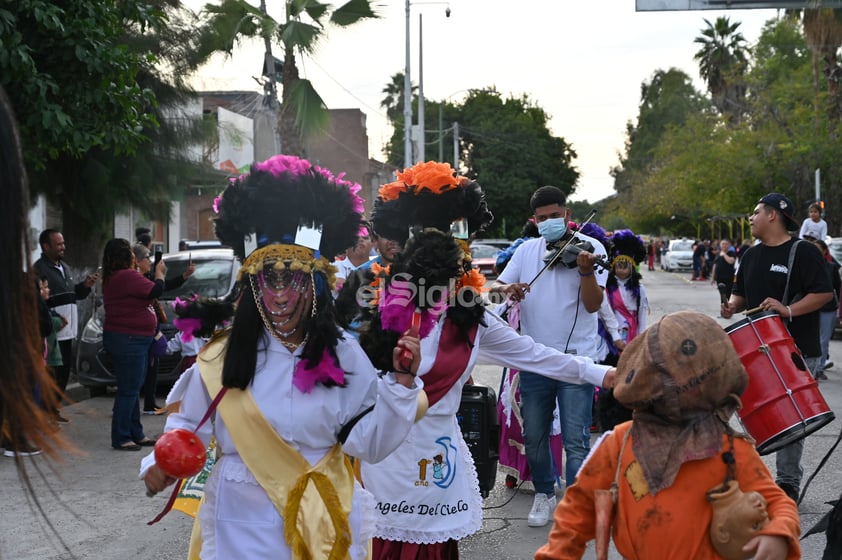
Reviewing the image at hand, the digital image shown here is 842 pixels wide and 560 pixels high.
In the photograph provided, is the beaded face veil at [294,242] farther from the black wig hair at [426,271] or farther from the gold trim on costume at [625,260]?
the gold trim on costume at [625,260]

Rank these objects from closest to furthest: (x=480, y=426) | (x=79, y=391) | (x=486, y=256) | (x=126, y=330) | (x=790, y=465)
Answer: (x=480, y=426) < (x=790, y=465) < (x=126, y=330) < (x=79, y=391) < (x=486, y=256)

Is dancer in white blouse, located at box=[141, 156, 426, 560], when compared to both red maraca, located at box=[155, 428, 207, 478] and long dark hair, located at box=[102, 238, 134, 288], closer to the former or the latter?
red maraca, located at box=[155, 428, 207, 478]

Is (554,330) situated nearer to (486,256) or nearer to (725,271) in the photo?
(725,271)

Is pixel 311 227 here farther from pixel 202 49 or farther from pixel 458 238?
pixel 202 49

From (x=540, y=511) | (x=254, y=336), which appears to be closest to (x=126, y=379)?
(x=540, y=511)

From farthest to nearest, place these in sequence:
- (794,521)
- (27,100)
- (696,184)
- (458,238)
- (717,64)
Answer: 1. (717,64)
2. (696,184)
3. (27,100)
4. (458,238)
5. (794,521)

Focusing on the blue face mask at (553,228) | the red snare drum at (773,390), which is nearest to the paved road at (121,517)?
the red snare drum at (773,390)

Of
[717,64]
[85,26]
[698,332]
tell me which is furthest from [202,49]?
[717,64]

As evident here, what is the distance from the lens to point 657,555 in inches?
116

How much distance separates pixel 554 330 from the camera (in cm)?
662

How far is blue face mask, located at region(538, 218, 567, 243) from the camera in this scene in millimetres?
6746

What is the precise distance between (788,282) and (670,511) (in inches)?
163

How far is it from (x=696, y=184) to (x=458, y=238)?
43012mm

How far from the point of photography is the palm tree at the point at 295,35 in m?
18.5
